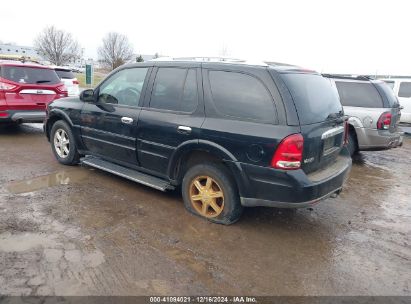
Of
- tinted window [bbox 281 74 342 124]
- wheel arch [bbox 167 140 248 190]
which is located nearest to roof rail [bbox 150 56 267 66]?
tinted window [bbox 281 74 342 124]

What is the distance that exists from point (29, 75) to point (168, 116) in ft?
17.5

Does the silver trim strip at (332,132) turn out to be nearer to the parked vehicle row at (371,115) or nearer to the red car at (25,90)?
the parked vehicle row at (371,115)

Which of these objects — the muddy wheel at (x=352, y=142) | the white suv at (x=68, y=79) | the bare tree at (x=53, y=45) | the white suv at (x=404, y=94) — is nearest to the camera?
the muddy wheel at (x=352, y=142)

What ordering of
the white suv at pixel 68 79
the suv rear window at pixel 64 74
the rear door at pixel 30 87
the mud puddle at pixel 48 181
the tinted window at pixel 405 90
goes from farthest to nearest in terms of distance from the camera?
the suv rear window at pixel 64 74
the white suv at pixel 68 79
the tinted window at pixel 405 90
the rear door at pixel 30 87
the mud puddle at pixel 48 181

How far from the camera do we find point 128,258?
126 inches

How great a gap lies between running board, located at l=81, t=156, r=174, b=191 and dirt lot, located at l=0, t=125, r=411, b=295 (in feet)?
0.90

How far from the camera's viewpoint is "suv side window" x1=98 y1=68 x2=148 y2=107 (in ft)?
15.2

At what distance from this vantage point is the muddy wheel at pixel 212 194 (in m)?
A: 3.80

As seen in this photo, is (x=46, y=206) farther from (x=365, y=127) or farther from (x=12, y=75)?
(x=365, y=127)

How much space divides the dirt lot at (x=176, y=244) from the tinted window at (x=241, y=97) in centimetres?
131

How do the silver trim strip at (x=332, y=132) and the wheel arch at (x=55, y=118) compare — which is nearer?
the silver trim strip at (x=332, y=132)

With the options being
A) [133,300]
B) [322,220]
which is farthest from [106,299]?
[322,220]

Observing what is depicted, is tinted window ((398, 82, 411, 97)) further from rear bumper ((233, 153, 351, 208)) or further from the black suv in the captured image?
rear bumper ((233, 153, 351, 208))

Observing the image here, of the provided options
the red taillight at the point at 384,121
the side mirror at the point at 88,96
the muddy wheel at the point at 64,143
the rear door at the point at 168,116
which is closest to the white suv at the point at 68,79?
the muddy wheel at the point at 64,143
